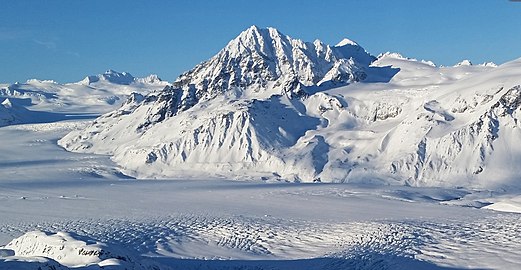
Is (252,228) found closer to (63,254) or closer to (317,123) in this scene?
(63,254)

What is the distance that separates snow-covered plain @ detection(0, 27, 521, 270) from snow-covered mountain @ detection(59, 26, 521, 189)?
17.1 inches

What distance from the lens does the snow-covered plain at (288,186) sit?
4206cm

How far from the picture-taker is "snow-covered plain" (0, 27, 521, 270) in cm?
4206

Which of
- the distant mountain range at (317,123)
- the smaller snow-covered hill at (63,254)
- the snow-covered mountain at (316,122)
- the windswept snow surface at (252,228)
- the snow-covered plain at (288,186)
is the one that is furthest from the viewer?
the snow-covered mountain at (316,122)

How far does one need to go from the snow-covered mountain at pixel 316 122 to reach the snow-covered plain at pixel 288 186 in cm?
44

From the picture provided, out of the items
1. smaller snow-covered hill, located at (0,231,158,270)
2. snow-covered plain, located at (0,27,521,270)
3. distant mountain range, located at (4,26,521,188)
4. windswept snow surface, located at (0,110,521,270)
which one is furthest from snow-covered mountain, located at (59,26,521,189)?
smaller snow-covered hill, located at (0,231,158,270)

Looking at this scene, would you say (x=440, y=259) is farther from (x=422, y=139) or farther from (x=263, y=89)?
(x=263, y=89)

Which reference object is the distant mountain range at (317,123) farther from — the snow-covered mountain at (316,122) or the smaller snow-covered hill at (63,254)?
the smaller snow-covered hill at (63,254)

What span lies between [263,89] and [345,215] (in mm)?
99378

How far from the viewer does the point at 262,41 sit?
17262 centimetres

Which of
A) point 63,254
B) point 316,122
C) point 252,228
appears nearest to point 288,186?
point 252,228

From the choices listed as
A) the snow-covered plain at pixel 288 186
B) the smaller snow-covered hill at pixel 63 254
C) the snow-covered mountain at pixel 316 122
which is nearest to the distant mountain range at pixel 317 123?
the snow-covered mountain at pixel 316 122

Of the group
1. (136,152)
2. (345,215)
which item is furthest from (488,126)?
(136,152)

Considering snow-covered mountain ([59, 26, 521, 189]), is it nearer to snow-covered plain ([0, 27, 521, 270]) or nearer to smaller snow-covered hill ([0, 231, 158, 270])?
snow-covered plain ([0, 27, 521, 270])
